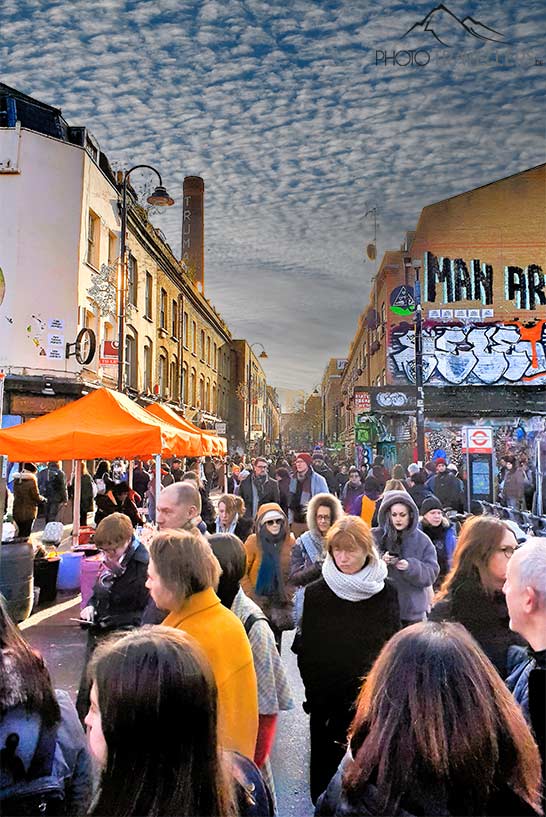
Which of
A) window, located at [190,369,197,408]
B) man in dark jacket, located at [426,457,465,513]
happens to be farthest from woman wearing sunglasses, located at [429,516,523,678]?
window, located at [190,369,197,408]

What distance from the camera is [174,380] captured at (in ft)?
96.9

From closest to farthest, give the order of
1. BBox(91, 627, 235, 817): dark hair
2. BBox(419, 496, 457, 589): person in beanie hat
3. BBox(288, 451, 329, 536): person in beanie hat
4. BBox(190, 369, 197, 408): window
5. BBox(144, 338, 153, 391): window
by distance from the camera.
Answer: BBox(91, 627, 235, 817): dark hair → BBox(419, 496, 457, 589): person in beanie hat → BBox(288, 451, 329, 536): person in beanie hat → BBox(144, 338, 153, 391): window → BBox(190, 369, 197, 408): window

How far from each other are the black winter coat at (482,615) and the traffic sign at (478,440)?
11.8 meters

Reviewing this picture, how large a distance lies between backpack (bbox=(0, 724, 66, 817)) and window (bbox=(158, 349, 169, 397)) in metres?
25.6

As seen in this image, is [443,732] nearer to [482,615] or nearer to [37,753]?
[37,753]

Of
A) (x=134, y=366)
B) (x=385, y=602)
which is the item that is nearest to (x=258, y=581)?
(x=385, y=602)

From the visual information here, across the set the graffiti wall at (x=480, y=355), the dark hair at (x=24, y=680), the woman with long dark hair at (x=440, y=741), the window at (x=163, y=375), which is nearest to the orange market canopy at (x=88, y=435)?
the dark hair at (x=24, y=680)

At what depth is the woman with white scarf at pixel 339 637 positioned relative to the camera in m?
3.19

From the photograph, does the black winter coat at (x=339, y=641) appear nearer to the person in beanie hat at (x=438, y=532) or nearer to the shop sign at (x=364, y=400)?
the person in beanie hat at (x=438, y=532)

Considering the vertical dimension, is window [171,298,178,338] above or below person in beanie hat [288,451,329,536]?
above

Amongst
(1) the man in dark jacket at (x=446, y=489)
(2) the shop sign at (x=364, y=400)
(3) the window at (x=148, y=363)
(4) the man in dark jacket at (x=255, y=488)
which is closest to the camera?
(4) the man in dark jacket at (x=255, y=488)

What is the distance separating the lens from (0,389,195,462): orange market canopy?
25.5ft

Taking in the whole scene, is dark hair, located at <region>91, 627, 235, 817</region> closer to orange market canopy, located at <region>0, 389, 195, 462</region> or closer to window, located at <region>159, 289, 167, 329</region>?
orange market canopy, located at <region>0, 389, 195, 462</region>

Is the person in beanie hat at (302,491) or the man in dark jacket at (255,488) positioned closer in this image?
the person in beanie hat at (302,491)
